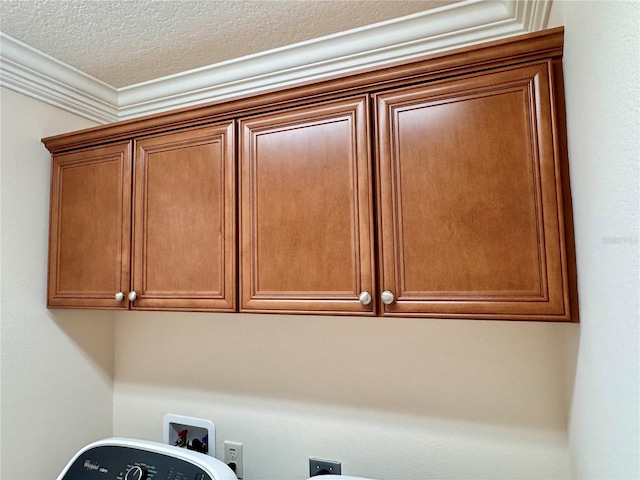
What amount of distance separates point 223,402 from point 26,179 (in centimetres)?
110

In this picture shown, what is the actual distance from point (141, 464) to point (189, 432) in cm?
28

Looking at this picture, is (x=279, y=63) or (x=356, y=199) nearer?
(x=356, y=199)

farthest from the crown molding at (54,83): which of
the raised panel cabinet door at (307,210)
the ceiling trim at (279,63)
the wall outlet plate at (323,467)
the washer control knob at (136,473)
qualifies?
the wall outlet plate at (323,467)

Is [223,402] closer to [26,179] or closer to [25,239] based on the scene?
[25,239]

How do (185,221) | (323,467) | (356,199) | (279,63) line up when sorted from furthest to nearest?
(279,63)
(323,467)
(185,221)
(356,199)

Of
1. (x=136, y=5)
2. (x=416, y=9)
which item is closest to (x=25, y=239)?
(x=136, y=5)

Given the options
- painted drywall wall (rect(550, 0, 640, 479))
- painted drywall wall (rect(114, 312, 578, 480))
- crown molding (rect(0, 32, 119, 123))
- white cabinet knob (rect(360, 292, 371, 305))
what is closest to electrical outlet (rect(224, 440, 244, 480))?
painted drywall wall (rect(114, 312, 578, 480))

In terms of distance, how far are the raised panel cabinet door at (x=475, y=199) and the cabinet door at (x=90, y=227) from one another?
914 millimetres

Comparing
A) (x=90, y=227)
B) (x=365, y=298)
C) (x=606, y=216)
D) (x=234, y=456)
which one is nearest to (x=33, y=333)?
(x=90, y=227)

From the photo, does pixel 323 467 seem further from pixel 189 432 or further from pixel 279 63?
pixel 279 63

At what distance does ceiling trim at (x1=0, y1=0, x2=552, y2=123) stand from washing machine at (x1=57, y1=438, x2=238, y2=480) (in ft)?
3.73

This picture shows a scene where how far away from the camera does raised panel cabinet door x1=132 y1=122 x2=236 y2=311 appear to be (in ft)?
4.16

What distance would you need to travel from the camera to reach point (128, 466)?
53.6 inches

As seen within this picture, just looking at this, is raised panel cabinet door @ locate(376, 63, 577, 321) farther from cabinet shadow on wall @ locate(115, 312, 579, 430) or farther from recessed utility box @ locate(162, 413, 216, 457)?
recessed utility box @ locate(162, 413, 216, 457)
